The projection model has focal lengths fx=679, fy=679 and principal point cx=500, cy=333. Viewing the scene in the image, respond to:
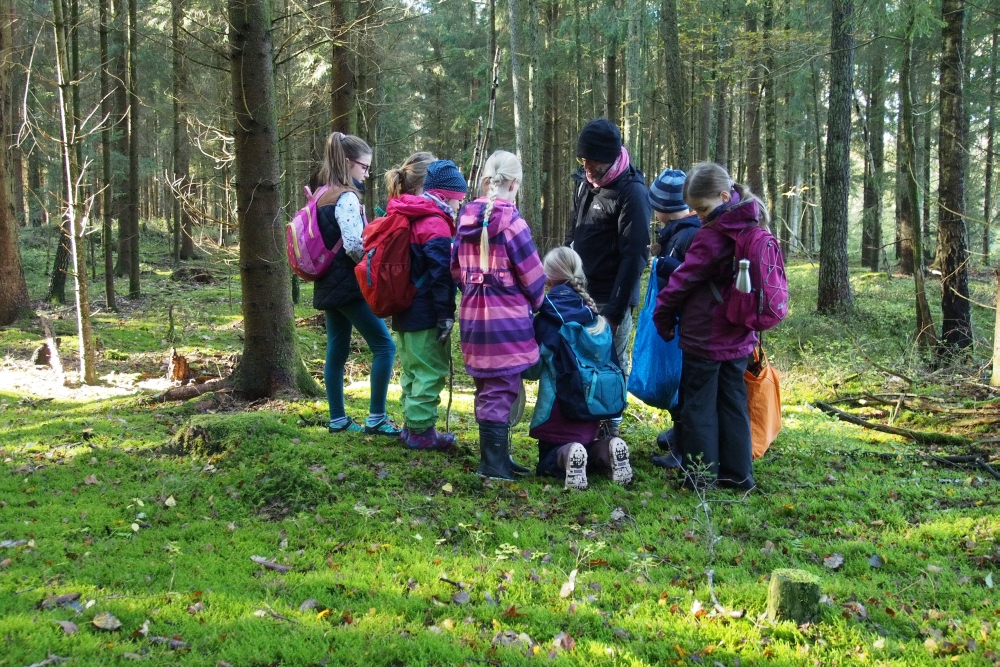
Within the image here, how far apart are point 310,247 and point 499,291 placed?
1.65 meters

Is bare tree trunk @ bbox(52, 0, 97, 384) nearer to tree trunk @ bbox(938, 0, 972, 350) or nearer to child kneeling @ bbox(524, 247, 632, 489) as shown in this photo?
child kneeling @ bbox(524, 247, 632, 489)

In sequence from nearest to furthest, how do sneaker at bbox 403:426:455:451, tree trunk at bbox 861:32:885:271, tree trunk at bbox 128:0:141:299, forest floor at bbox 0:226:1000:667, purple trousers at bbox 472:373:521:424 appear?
forest floor at bbox 0:226:1000:667 → purple trousers at bbox 472:373:521:424 → sneaker at bbox 403:426:455:451 → tree trunk at bbox 128:0:141:299 → tree trunk at bbox 861:32:885:271

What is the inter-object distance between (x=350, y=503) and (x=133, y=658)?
5.82ft

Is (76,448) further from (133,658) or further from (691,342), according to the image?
(691,342)

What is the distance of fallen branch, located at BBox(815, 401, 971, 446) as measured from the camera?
6.12m

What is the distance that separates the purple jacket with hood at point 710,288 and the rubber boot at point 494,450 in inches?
57.4

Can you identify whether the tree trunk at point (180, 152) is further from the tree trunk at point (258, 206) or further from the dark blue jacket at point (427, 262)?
the dark blue jacket at point (427, 262)

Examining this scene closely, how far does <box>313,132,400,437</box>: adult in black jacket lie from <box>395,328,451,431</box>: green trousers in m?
0.32

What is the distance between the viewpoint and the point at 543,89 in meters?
24.8

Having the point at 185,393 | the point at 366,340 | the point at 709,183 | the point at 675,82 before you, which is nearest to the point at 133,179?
the point at 185,393

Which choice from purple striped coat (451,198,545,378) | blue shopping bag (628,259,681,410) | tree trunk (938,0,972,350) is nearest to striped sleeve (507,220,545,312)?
purple striped coat (451,198,545,378)

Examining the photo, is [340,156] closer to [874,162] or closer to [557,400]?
[557,400]

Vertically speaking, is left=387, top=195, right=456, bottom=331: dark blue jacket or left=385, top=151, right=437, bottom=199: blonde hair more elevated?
left=385, top=151, right=437, bottom=199: blonde hair

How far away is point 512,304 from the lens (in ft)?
15.5
